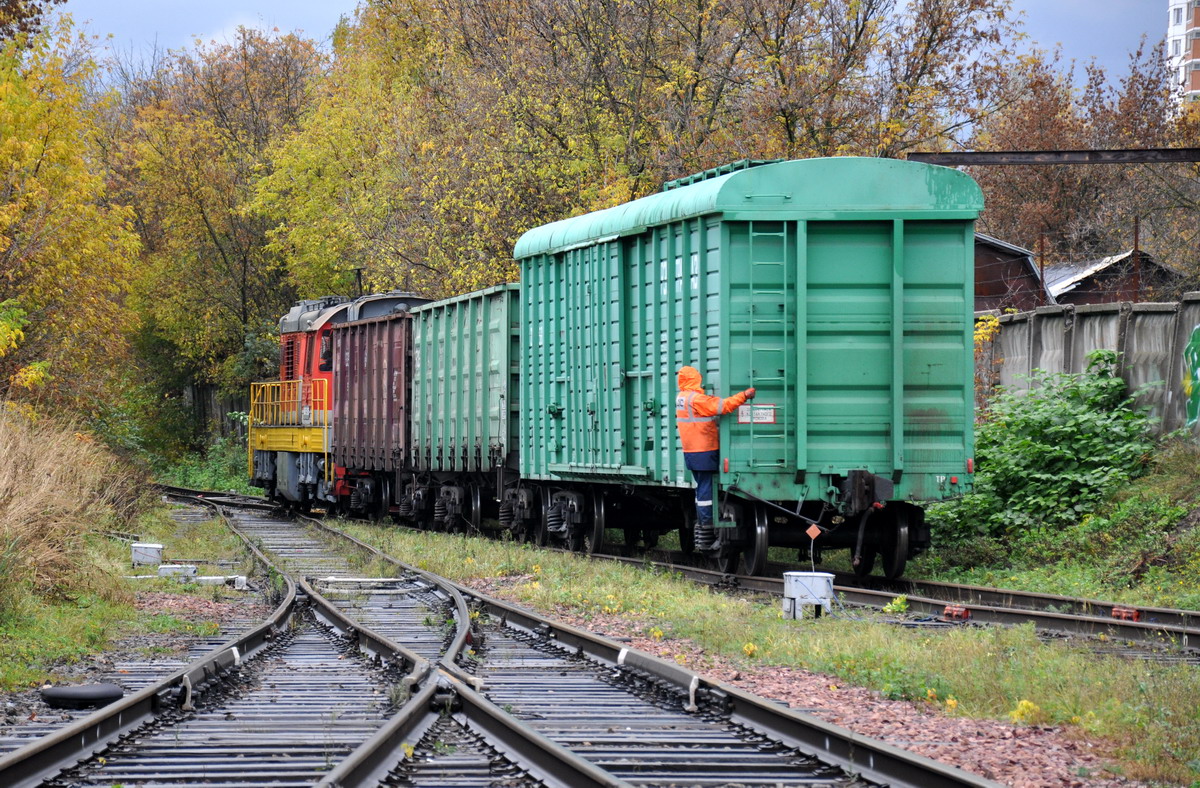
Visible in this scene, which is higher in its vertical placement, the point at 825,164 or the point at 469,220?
the point at 469,220

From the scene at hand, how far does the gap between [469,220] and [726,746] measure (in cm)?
2435

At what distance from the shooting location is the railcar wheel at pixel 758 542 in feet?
44.2

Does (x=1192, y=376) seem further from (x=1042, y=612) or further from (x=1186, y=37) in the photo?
(x=1186, y=37)

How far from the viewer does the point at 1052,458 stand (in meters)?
16.3

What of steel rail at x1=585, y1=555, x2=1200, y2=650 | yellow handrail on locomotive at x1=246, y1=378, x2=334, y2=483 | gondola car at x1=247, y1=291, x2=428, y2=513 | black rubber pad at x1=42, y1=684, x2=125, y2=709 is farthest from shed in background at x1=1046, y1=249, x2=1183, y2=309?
black rubber pad at x1=42, y1=684, x2=125, y2=709

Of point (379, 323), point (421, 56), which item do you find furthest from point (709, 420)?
point (421, 56)

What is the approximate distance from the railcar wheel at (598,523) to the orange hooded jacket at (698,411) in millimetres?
3866

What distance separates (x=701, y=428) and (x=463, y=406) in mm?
8689

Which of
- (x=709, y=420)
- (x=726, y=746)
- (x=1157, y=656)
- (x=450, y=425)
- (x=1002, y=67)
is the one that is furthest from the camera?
(x=1002, y=67)

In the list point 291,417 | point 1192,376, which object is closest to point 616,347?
point 1192,376

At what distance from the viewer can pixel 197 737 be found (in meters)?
6.62

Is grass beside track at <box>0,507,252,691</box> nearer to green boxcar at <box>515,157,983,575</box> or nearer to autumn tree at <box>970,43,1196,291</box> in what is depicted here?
green boxcar at <box>515,157,983,575</box>

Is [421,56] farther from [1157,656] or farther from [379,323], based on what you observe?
[1157,656]

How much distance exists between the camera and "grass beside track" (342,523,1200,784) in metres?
6.46
